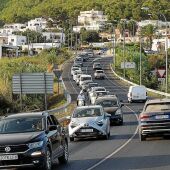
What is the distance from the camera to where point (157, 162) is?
1811 centimetres

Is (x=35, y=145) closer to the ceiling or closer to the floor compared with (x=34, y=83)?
closer to the ceiling


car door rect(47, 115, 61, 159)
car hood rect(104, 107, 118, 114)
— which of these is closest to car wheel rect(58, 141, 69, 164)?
car door rect(47, 115, 61, 159)

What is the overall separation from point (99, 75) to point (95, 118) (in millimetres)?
82685

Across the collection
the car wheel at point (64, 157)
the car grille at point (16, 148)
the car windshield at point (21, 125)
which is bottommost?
the car wheel at point (64, 157)

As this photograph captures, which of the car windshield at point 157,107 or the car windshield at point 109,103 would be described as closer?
the car windshield at point 157,107

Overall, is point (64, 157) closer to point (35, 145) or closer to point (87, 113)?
point (35, 145)

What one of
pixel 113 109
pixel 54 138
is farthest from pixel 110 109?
pixel 54 138

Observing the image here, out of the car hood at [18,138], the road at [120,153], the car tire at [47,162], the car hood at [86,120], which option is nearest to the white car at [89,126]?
the car hood at [86,120]

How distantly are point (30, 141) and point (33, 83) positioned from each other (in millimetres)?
20963

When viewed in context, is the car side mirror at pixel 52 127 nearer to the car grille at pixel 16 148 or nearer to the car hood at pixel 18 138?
the car hood at pixel 18 138

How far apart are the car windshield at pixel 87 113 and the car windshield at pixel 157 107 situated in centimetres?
306

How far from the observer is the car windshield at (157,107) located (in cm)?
2511

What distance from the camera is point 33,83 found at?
36.3 meters

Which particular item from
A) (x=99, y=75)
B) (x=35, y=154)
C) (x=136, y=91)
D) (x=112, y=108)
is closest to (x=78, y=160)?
(x=35, y=154)
